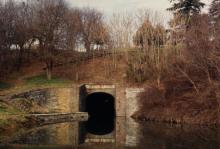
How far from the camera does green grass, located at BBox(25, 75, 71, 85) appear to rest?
45031mm

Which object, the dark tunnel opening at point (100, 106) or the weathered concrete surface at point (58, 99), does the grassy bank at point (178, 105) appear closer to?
the dark tunnel opening at point (100, 106)

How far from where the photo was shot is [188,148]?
76.2ft

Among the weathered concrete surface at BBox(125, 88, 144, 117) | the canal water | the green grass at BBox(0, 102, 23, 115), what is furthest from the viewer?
the weathered concrete surface at BBox(125, 88, 144, 117)

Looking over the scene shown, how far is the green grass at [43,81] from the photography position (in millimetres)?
45031

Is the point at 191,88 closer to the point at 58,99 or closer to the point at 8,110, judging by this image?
the point at 58,99

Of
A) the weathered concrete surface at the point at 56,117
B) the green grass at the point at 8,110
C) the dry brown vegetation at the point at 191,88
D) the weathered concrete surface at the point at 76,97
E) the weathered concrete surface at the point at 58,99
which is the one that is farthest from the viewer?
the weathered concrete surface at the point at 76,97

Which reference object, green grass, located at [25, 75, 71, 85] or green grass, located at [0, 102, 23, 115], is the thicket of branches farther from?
green grass, located at [0, 102, 23, 115]

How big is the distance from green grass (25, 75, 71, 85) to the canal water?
983 cm

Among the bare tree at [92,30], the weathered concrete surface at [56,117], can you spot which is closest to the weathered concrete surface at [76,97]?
the weathered concrete surface at [56,117]

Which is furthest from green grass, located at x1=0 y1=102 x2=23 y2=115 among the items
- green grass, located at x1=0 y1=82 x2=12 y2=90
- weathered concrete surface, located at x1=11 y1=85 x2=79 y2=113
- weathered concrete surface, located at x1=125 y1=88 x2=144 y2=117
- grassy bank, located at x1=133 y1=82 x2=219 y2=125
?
grassy bank, located at x1=133 y1=82 x2=219 y2=125

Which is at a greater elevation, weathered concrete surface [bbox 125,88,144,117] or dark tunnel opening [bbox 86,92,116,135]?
weathered concrete surface [bbox 125,88,144,117]

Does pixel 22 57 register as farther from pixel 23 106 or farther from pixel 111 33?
pixel 23 106

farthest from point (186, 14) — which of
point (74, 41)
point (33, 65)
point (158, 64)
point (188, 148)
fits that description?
point (188, 148)

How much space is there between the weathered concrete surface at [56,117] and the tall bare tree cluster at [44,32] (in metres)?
8.92
